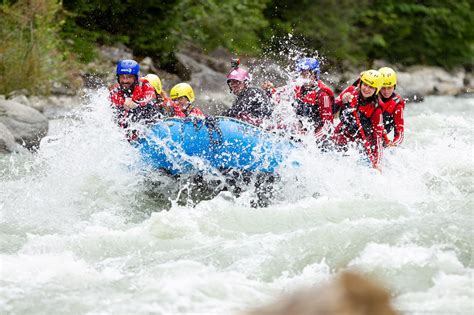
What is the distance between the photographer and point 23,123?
40.4 feet

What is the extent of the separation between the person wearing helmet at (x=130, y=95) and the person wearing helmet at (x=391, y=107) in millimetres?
2649

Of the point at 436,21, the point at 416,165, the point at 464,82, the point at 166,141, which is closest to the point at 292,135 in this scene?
the point at 166,141

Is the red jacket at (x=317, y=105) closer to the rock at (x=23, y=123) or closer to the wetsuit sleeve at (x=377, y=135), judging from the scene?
the wetsuit sleeve at (x=377, y=135)

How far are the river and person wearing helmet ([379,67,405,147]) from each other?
39 cm

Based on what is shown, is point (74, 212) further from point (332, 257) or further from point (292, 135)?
point (332, 257)

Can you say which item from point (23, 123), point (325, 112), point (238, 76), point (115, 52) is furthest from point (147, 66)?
point (238, 76)

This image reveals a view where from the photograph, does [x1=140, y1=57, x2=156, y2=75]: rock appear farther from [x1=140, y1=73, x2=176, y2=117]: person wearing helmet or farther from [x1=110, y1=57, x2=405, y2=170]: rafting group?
[x1=110, y1=57, x2=405, y2=170]: rafting group

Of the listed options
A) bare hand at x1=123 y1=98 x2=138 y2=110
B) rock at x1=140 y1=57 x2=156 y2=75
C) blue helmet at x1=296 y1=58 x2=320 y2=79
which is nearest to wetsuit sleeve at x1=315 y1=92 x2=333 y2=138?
blue helmet at x1=296 y1=58 x2=320 y2=79

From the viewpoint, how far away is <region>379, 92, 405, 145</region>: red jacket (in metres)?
9.15

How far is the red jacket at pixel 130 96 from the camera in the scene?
30.1ft

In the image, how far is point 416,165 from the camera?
33.3 ft

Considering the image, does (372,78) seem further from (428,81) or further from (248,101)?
(428,81)

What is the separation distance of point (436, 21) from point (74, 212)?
19860mm

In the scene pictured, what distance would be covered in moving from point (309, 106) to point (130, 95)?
210 cm
